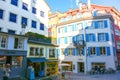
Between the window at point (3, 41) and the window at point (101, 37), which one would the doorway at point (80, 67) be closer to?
the window at point (101, 37)

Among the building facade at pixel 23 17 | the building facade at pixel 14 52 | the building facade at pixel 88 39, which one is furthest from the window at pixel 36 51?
the building facade at pixel 88 39

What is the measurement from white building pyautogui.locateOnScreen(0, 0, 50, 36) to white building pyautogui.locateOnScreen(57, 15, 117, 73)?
10101mm

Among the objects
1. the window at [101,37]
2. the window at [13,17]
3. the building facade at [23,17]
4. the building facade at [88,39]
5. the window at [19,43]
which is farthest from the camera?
the window at [101,37]

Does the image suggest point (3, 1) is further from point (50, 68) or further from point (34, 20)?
point (50, 68)

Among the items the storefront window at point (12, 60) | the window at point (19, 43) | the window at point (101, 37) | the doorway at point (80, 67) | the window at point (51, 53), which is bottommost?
the doorway at point (80, 67)

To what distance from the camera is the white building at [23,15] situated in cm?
2670

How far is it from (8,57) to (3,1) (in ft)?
34.0

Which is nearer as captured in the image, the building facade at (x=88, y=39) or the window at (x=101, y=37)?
the building facade at (x=88, y=39)

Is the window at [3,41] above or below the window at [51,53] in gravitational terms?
above

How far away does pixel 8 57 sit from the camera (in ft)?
73.5

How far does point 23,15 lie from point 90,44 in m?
18.9

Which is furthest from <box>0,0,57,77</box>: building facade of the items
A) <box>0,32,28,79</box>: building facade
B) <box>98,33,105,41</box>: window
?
<box>98,33,105,41</box>: window

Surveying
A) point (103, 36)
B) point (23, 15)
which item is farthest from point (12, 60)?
point (103, 36)

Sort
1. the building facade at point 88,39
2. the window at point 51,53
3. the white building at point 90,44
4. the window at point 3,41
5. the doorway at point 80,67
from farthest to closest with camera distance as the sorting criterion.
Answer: the doorway at point 80,67
the building facade at point 88,39
the white building at point 90,44
the window at point 51,53
the window at point 3,41
